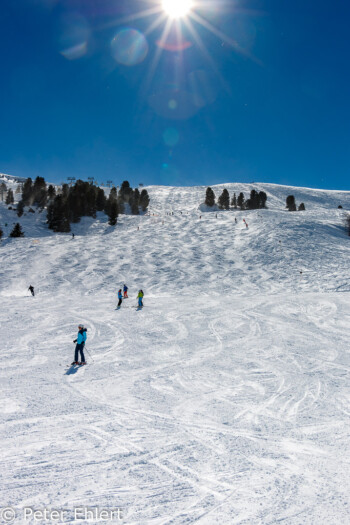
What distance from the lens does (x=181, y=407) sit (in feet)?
25.8

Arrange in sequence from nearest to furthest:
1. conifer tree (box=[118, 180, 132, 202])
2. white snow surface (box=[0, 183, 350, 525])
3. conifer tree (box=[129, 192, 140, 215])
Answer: white snow surface (box=[0, 183, 350, 525]) → conifer tree (box=[129, 192, 140, 215]) → conifer tree (box=[118, 180, 132, 202])

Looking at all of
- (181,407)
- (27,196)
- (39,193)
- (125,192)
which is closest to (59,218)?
(27,196)

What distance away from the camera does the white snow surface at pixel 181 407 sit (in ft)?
15.8

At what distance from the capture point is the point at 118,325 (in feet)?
54.4

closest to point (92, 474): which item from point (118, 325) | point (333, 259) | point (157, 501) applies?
point (157, 501)

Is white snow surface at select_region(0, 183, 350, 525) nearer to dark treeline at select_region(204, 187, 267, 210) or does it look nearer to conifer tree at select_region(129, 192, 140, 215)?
conifer tree at select_region(129, 192, 140, 215)

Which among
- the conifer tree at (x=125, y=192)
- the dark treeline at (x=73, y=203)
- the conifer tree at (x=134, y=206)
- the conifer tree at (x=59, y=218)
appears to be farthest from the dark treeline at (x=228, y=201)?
the conifer tree at (x=59, y=218)

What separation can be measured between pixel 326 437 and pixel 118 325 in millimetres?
12006

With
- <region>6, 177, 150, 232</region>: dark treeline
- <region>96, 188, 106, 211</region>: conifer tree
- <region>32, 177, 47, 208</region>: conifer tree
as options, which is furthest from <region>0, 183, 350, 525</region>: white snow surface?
<region>32, 177, 47, 208</region>: conifer tree

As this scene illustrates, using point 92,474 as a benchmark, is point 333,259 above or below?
above

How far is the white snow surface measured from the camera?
4.80m

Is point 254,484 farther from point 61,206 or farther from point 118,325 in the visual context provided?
point 61,206

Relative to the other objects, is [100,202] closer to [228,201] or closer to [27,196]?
[27,196]

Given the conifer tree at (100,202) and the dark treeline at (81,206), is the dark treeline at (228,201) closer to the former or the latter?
the dark treeline at (81,206)
